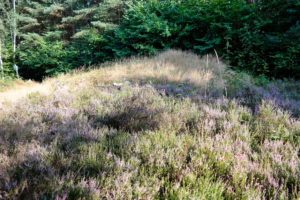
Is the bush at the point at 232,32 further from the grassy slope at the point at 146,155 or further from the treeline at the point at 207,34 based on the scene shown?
the grassy slope at the point at 146,155

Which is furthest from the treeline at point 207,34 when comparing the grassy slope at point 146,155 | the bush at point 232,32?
the grassy slope at point 146,155

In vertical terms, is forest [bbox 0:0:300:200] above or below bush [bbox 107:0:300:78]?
below

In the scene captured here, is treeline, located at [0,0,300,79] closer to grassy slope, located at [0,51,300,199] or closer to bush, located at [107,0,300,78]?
bush, located at [107,0,300,78]

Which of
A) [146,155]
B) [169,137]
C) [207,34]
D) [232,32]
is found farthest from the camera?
[207,34]

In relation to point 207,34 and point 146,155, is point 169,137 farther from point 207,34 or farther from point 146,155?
point 207,34

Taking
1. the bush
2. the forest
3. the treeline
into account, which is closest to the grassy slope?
the forest

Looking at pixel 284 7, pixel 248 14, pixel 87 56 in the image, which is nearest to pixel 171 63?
pixel 248 14

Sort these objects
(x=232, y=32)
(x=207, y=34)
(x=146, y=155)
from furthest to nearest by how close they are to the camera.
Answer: (x=207, y=34), (x=232, y=32), (x=146, y=155)

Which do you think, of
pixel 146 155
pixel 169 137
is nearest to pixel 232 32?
pixel 169 137

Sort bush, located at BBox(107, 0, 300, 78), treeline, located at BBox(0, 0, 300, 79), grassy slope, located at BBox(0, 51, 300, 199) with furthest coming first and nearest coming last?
1. treeline, located at BBox(0, 0, 300, 79)
2. bush, located at BBox(107, 0, 300, 78)
3. grassy slope, located at BBox(0, 51, 300, 199)

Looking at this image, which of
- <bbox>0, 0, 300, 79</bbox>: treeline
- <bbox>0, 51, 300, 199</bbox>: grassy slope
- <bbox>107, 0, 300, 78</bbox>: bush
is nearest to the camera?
<bbox>0, 51, 300, 199</bbox>: grassy slope

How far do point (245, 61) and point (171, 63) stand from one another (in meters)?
3.89

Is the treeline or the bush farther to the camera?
the treeline

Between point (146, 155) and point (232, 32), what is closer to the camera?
point (146, 155)
